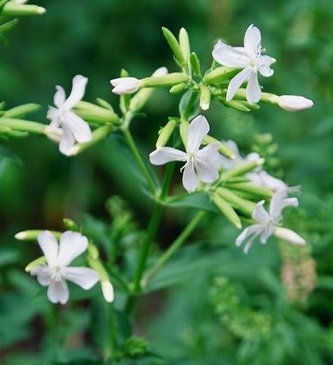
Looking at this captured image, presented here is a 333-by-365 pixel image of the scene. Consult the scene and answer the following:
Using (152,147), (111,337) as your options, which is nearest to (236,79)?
(111,337)

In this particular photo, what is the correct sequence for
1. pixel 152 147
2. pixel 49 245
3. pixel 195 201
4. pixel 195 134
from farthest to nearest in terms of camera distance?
pixel 152 147
pixel 195 201
pixel 49 245
pixel 195 134

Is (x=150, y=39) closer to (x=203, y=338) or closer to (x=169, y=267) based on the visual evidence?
(x=203, y=338)

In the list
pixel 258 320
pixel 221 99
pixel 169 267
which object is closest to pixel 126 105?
pixel 221 99

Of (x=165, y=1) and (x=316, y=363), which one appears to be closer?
(x=316, y=363)

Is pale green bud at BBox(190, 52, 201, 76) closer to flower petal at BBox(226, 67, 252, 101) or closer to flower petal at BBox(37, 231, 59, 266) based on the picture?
flower petal at BBox(226, 67, 252, 101)

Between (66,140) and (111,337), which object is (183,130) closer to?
(66,140)

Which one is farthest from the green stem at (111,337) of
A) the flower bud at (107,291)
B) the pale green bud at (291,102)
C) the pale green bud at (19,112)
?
the pale green bud at (291,102)
